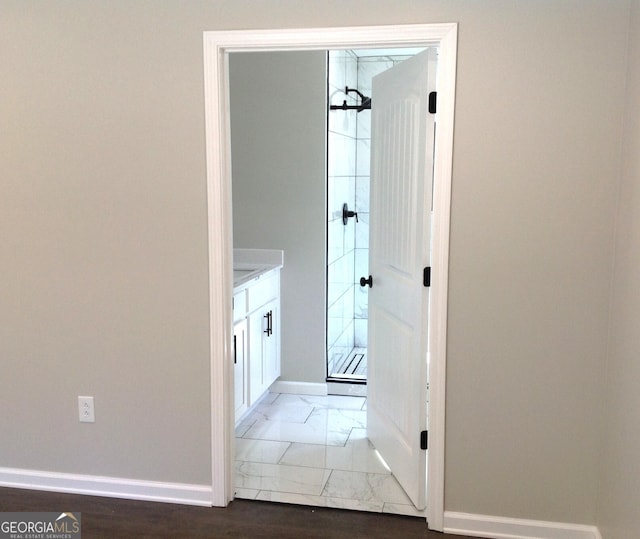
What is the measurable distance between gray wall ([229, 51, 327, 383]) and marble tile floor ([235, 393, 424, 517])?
33cm

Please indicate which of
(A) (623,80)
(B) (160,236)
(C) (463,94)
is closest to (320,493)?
(B) (160,236)

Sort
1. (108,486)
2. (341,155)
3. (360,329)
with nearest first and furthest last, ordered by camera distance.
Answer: (108,486), (341,155), (360,329)

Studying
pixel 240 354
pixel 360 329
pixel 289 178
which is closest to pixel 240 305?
pixel 240 354

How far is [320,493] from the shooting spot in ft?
10.2

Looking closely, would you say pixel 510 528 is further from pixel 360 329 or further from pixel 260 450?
pixel 360 329

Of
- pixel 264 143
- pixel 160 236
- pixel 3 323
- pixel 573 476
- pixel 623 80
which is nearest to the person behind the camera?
pixel 623 80

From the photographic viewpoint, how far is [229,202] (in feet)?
9.35

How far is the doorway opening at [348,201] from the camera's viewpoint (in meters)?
4.47

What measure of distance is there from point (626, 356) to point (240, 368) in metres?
2.02

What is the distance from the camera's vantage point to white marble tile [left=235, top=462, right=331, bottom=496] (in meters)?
3.15

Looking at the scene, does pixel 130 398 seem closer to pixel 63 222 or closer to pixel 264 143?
pixel 63 222

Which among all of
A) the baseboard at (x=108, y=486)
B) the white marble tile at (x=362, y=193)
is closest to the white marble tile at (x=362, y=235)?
the white marble tile at (x=362, y=193)

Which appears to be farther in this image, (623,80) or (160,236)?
(160,236)

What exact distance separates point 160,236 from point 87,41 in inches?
34.3
